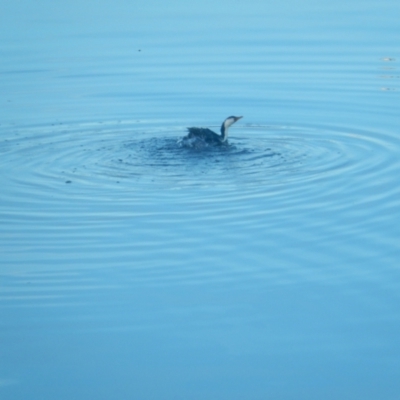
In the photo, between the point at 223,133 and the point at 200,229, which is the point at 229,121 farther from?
the point at 200,229

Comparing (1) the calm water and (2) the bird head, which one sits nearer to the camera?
(1) the calm water

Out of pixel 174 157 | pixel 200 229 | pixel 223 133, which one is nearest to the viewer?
pixel 200 229

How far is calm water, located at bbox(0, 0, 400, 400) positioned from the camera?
258 inches

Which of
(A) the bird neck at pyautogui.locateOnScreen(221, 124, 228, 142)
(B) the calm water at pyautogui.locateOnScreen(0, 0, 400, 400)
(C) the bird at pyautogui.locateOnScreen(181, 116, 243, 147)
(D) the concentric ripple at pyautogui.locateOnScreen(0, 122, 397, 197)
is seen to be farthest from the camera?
(A) the bird neck at pyautogui.locateOnScreen(221, 124, 228, 142)

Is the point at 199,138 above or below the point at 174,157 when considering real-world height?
above

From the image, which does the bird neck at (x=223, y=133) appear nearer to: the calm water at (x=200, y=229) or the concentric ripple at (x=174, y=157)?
the concentric ripple at (x=174, y=157)

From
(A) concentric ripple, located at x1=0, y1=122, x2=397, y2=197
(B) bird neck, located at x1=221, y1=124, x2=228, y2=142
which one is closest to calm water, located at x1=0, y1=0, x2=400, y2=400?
(A) concentric ripple, located at x1=0, y1=122, x2=397, y2=197

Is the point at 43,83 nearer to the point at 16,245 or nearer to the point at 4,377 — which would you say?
the point at 16,245

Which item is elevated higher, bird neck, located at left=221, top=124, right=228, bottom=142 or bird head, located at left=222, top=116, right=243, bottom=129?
bird head, located at left=222, top=116, right=243, bottom=129

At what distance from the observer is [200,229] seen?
8.99 m

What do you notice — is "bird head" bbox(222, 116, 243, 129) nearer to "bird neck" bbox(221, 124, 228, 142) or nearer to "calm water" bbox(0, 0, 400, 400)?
"bird neck" bbox(221, 124, 228, 142)

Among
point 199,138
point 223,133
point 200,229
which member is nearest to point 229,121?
point 223,133

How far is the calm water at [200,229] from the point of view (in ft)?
21.5

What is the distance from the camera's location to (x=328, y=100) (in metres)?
14.5
